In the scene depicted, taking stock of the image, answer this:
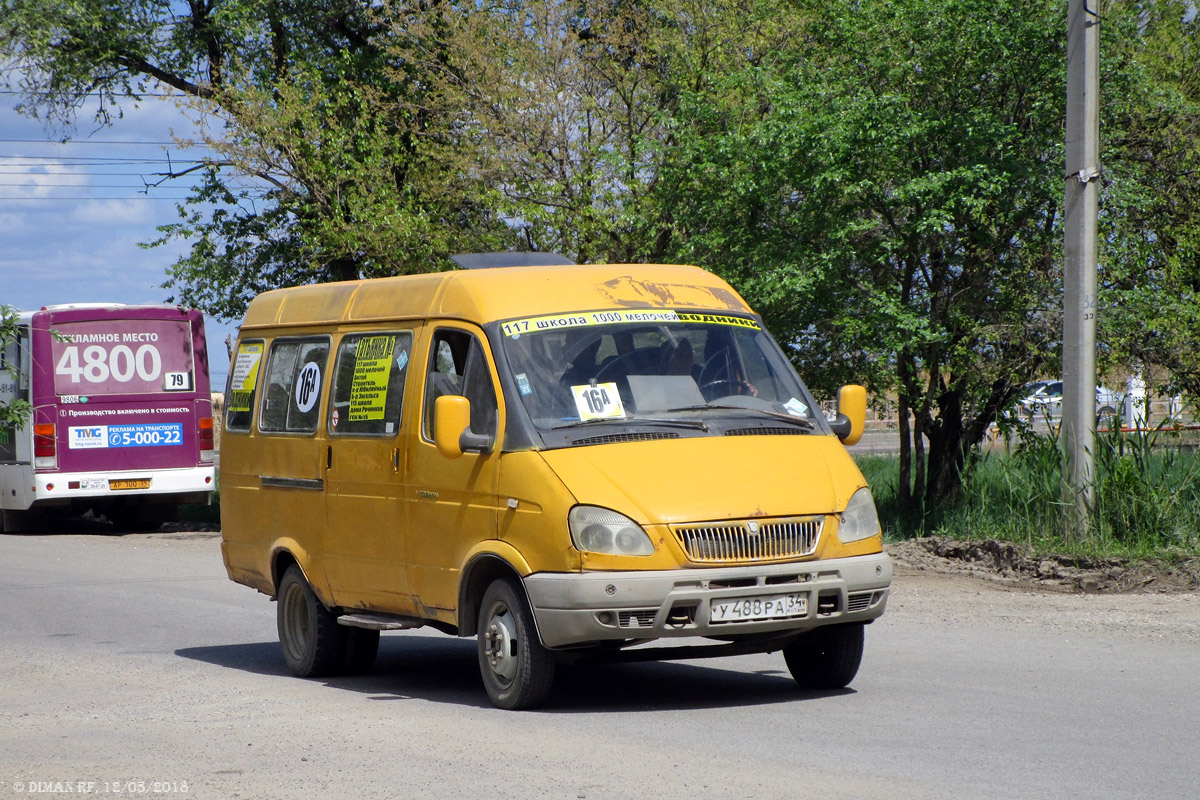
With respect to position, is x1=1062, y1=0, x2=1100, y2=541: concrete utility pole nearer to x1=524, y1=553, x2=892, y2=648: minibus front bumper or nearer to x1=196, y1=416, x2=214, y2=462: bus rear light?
x1=524, y1=553, x2=892, y2=648: minibus front bumper

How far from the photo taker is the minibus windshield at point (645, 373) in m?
7.70

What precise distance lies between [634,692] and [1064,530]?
19.8 feet

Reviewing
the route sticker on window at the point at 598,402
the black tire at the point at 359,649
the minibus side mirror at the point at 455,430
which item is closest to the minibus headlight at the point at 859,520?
the route sticker on window at the point at 598,402

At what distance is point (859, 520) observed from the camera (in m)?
7.55

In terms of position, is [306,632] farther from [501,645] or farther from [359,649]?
[501,645]

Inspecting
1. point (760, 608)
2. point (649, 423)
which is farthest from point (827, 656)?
point (649, 423)

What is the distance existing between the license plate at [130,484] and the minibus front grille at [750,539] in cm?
1728

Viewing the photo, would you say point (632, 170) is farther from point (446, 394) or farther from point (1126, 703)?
point (1126, 703)

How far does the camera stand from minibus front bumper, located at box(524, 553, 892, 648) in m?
6.97

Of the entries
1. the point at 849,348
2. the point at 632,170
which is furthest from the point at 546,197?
the point at 849,348

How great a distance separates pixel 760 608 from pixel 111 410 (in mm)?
17505

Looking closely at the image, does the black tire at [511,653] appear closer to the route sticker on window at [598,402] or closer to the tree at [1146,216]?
the route sticker on window at [598,402]

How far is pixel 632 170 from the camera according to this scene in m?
20.1
